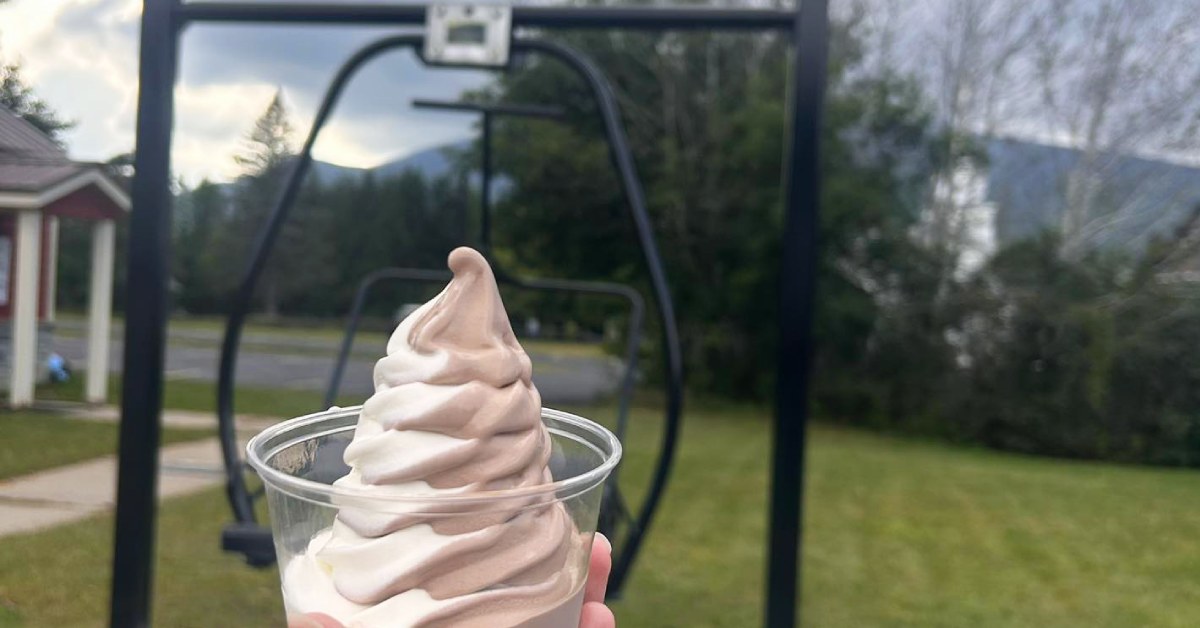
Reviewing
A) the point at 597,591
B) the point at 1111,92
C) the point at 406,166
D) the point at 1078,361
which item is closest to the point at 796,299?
the point at 597,591

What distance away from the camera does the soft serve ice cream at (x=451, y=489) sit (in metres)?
0.59

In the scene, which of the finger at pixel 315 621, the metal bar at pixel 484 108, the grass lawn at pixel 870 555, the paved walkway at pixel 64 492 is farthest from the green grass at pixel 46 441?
the metal bar at pixel 484 108

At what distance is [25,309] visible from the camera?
4.80 ft

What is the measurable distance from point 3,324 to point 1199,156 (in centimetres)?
796

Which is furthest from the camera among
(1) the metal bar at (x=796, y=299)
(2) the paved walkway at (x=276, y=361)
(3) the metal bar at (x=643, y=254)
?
(2) the paved walkway at (x=276, y=361)

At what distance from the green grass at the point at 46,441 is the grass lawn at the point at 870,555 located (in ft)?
0.48

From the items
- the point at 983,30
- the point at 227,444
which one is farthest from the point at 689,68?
the point at 227,444

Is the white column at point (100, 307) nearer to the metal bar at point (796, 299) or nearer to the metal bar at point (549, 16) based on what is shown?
the metal bar at point (549, 16)

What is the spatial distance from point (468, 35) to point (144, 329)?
0.85m

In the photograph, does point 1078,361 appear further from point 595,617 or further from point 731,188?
point 595,617

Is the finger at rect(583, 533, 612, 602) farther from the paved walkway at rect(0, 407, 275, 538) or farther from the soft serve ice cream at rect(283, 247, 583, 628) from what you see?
the paved walkway at rect(0, 407, 275, 538)

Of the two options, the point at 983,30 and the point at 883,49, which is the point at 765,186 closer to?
the point at 883,49

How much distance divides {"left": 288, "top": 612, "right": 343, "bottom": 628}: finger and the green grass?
899mm

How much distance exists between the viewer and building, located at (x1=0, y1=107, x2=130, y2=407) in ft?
3.97
